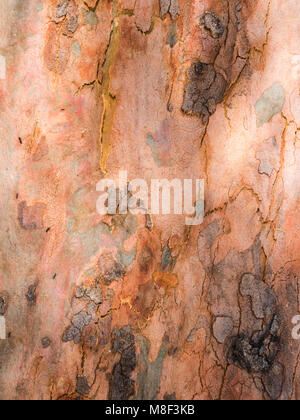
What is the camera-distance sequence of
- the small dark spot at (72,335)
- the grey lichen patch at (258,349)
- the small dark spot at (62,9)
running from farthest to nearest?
the grey lichen patch at (258,349), the small dark spot at (72,335), the small dark spot at (62,9)

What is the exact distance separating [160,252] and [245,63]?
0.56m

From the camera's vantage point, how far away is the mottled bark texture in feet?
3.43

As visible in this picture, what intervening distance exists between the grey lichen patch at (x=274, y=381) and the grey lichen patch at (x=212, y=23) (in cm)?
92

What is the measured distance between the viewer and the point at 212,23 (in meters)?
1.14

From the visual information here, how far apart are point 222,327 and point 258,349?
0.12 metres

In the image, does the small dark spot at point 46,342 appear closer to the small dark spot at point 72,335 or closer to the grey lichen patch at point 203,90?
the small dark spot at point 72,335

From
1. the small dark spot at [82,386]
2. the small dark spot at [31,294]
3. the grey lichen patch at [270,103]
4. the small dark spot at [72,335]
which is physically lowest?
the small dark spot at [82,386]

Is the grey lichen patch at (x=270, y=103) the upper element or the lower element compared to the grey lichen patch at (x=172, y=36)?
lower

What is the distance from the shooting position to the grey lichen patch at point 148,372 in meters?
1.21

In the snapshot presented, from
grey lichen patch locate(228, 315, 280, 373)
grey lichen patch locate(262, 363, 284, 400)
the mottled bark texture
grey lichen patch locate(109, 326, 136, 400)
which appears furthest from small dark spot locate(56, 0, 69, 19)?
grey lichen patch locate(262, 363, 284, 400)

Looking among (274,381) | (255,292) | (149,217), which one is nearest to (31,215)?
(149,217)

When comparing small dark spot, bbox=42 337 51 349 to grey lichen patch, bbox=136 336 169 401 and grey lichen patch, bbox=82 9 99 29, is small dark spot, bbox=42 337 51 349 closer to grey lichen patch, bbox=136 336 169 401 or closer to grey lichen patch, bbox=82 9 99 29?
grey lichen patch, bbox=136 336 169 401

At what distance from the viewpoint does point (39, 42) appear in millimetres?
1008

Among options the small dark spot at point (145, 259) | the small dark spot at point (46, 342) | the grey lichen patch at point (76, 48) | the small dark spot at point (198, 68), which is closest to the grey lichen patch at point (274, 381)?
the small dark spot at point (145, 259)
